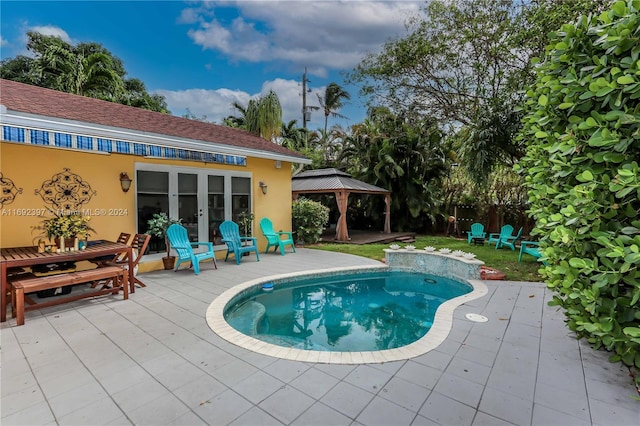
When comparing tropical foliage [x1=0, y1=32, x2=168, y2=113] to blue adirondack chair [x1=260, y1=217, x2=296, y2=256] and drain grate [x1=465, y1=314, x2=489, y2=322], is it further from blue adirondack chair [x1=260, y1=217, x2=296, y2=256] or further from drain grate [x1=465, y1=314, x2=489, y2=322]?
drain grate [x1=465, y1=314, x2=489, y2=322]

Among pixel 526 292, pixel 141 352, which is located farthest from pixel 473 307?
pixel 141 352

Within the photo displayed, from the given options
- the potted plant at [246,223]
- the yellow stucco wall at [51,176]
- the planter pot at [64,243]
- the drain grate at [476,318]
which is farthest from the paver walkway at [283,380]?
the potted plant at [246,223]

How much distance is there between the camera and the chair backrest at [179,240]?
25.3 feet

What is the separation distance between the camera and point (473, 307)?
551cm

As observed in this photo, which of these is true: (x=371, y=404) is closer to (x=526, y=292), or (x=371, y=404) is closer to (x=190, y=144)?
(x=526, y=292)

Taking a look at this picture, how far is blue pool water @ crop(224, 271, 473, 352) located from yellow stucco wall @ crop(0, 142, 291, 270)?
412 cm

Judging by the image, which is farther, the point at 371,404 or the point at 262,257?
the point at 262,257

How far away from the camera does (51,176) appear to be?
6.57 m

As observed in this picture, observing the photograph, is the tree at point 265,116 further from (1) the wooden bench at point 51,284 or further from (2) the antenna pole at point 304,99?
(2) the antenna pole at point 304,99

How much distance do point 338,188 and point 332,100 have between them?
20.2 meters

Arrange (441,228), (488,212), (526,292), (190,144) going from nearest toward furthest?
(526,292), (190,144), (488,212), (441,228)

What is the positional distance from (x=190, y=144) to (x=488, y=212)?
1506cm

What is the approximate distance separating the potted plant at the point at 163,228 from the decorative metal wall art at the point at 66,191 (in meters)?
1.50

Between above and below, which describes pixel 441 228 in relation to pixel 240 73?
below
